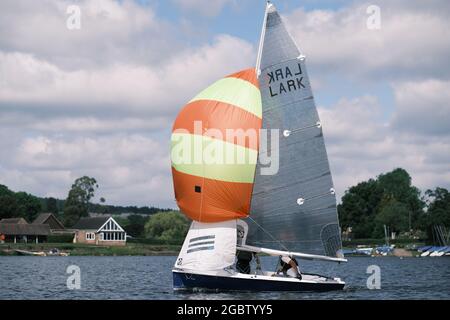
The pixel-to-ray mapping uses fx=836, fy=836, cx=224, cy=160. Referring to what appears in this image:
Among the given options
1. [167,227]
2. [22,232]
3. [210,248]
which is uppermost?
[167,227]

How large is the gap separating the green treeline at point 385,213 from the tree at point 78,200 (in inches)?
1875

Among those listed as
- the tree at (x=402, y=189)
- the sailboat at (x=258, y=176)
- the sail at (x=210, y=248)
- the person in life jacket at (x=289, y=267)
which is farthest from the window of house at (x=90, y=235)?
the person in life jacket at (x=289, y=267)

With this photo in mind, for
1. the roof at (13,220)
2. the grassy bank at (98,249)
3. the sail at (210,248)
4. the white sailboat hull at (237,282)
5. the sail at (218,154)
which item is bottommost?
the white sailboat hull at (237,282)

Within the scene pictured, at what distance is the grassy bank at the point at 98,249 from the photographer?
321ft

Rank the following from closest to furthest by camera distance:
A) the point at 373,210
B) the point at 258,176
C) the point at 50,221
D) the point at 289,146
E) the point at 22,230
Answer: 1. the point at 289,146
2. the point at 258,176
3. the point at 22,230
4. the point at 50,221
5. the point at 373,210

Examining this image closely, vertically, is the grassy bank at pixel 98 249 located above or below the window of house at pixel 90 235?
below

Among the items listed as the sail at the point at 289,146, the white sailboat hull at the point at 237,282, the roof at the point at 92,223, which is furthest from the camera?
the roof at the point at 92,223

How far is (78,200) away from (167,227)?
119 feet

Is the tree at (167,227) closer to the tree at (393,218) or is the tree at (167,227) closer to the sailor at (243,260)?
the tree at (393,218)

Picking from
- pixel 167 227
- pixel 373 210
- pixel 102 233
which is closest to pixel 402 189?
pixel 373 210

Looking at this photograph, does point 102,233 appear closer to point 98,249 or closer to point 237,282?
point 98,249

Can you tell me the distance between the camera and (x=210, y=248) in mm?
31984
